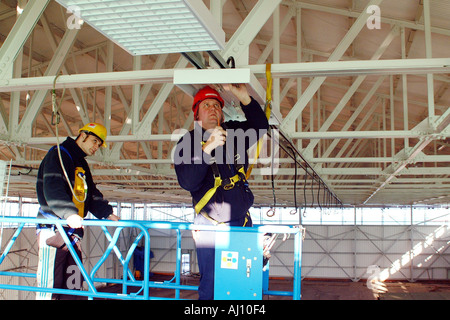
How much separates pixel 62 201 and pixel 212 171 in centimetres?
170

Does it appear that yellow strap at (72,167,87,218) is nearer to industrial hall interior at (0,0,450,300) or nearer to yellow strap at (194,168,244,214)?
industrial hall interior at (0,0,450,300)

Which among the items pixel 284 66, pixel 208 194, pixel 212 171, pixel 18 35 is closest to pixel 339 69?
pixel 284 66

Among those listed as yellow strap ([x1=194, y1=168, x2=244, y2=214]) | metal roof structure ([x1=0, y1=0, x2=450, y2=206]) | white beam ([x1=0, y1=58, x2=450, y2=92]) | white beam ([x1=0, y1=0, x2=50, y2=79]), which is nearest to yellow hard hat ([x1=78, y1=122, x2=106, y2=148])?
metal roof structure ([x1=0, y1=0, x2=450, y2=206])

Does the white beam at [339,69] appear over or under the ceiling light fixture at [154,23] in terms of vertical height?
over

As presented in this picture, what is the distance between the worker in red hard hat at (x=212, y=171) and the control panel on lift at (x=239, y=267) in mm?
167

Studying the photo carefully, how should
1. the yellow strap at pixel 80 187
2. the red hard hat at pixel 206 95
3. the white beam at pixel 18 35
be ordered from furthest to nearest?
the white beam at pixel 18 35, the yellow strap at pixel 80 187, the red hard hat at pixel 206 95

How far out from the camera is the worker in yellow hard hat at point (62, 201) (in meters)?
4.32

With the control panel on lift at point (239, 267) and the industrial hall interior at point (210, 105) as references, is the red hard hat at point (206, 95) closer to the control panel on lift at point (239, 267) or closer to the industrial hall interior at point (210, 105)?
the industrial hall interior at point (210, 105)

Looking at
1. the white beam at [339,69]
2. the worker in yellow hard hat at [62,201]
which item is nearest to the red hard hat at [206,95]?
the white beam at [339,69]

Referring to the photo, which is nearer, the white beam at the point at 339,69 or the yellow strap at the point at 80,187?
the white beam at the point at 339,69

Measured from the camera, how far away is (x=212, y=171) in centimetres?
358

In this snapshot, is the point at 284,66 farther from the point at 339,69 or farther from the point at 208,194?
the point at 208,194
